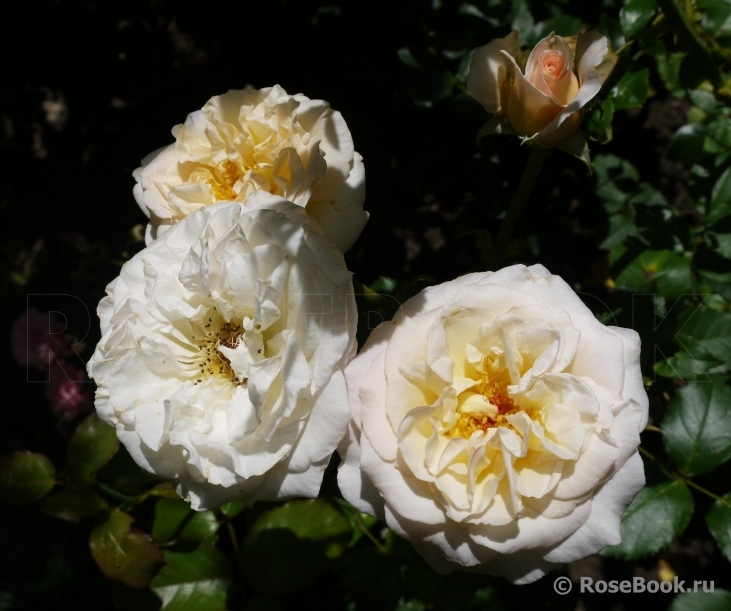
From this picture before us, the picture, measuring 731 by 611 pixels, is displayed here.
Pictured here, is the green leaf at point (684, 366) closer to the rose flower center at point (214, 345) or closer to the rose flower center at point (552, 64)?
the rose flower center at point (552, 64)

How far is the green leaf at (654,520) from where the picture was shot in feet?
4.32

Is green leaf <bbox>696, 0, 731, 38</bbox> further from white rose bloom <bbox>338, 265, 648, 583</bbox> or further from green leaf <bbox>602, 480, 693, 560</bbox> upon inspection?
green leaf <bbox>602, 480, 693, 560</bbox>

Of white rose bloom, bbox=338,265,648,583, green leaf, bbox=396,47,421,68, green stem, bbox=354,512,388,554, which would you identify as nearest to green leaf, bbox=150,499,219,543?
green stem, bbox=354,512,388,554

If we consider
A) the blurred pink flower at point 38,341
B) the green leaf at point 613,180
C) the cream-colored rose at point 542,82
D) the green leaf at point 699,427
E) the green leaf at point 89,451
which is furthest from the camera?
the blurred pink flower at point 38,341

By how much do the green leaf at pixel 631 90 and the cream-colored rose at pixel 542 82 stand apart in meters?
0.17

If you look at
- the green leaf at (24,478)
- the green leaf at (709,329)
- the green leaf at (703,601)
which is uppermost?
the green leaf at (709,329)

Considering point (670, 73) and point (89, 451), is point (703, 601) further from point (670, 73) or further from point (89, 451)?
point (89, 451)

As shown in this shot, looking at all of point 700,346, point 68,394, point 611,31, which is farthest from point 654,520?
point 68,394

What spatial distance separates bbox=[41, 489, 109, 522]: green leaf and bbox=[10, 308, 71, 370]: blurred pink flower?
1.02 meters

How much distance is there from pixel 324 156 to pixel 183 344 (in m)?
0.44

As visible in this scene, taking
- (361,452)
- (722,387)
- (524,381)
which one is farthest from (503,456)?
(722,387)

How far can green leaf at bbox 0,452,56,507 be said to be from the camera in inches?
55.7

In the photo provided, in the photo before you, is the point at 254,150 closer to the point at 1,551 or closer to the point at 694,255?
the point at 694,255

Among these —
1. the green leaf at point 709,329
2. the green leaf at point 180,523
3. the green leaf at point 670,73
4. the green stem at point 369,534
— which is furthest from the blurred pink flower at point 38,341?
the green leaf at point 670,73
